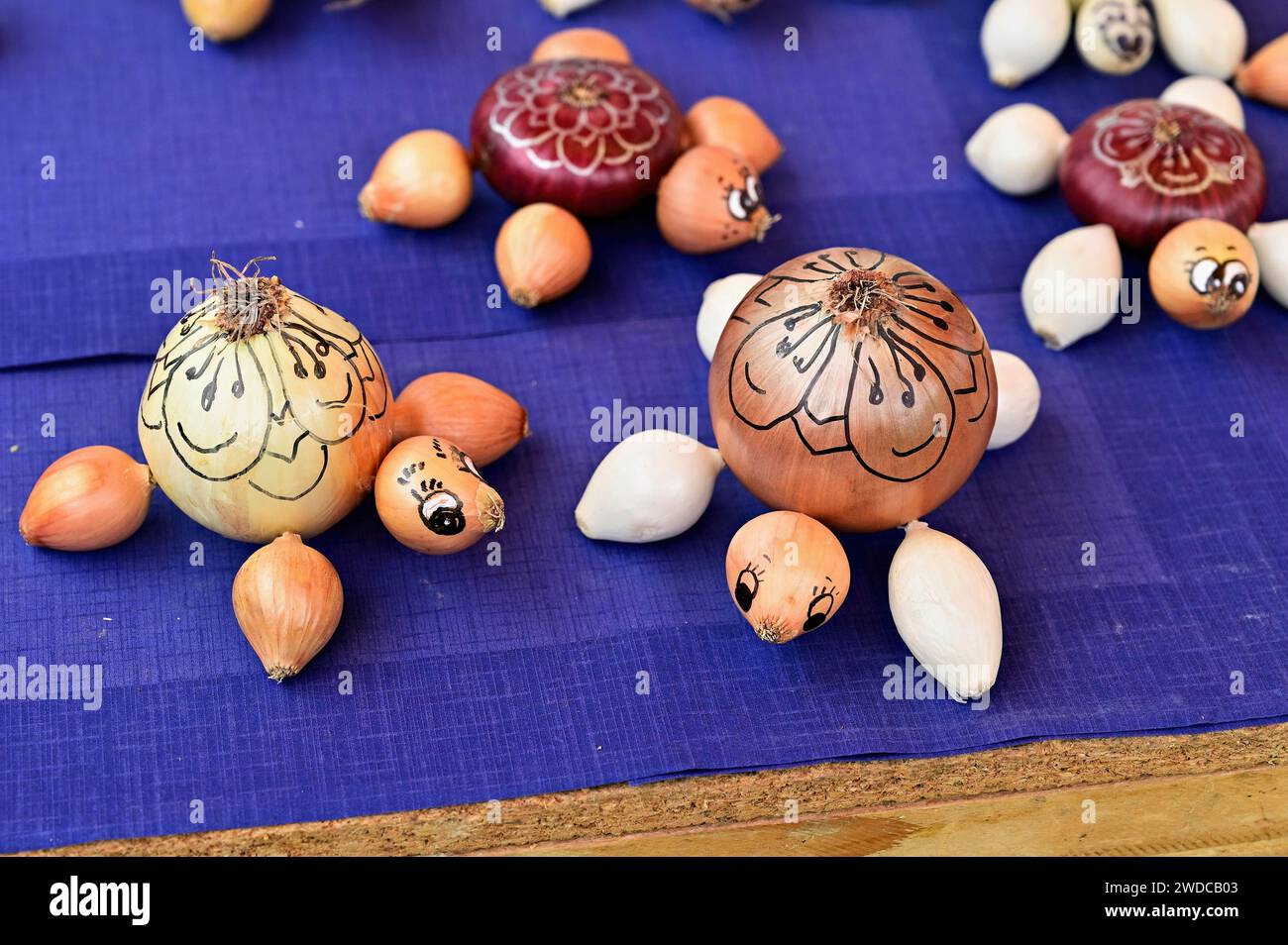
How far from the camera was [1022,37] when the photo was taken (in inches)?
51.8

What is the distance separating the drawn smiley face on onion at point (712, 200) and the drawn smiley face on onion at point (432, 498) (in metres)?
0.34

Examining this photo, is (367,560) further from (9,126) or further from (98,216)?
(9,126)

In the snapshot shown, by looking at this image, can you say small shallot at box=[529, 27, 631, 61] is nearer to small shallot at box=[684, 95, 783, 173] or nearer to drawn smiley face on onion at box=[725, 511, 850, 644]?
small shallot at box=[684, 95, 783, 173]

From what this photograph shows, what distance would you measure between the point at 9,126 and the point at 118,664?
2.02ft

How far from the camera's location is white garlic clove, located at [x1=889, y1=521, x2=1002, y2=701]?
2.86 ft

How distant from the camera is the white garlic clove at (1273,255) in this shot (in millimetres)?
1126

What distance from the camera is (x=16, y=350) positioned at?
1.04 meters

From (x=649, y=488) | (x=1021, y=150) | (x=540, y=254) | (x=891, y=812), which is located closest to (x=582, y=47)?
(x=540, y=254)

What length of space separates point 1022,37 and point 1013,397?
0.50 meters

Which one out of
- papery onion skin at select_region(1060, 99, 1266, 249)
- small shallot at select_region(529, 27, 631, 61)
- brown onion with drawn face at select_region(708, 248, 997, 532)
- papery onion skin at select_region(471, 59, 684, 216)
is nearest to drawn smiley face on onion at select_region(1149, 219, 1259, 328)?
papery onion skin at select_region(1060, 99, 1266, 249)

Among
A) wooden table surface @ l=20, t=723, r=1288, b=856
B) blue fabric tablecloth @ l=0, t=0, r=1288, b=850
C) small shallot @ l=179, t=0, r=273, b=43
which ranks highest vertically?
small shallot @ l=179, t=0, r=273, b=43

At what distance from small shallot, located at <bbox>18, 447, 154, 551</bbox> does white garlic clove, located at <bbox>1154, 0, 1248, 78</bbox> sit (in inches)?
42.6

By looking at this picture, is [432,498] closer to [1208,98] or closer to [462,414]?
[462,414]

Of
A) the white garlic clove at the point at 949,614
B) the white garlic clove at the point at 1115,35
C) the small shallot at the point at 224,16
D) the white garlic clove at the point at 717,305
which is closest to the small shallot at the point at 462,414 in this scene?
the white garlic clove at the point at 717,305
